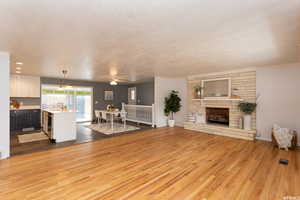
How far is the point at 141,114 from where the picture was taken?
806 cm

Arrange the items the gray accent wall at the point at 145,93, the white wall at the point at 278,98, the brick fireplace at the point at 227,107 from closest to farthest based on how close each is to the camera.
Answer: the white wall at the point at 278,98 → the brick fireplace at the point at 227,107 → the gray accent wall at the point at 145,93

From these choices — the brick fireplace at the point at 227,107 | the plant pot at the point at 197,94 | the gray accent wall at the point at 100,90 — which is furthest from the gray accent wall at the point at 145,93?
the plant pot at the point at 197,94

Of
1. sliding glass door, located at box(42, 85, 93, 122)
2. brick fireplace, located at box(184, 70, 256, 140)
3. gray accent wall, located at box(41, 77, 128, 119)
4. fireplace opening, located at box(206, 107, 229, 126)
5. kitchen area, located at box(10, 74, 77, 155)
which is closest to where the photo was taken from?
kitchen area, located at box(10, 74, 77, 155)

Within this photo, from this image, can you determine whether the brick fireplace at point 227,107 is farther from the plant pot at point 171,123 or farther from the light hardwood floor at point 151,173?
the light hardwood floor at point 151,173

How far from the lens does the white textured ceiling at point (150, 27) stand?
163 centimetres

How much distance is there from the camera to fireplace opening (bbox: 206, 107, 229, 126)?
5983mm

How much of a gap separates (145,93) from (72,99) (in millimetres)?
4568

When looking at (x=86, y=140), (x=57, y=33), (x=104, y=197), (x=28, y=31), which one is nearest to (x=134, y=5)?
(x=57, y=33)

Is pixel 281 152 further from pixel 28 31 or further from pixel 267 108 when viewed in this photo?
pixel 28 31

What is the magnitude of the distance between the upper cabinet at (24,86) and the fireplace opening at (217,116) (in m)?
8.14

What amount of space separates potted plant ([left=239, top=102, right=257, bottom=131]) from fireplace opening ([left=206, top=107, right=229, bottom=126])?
0.85 metres

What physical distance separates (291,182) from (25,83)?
936 centimetres

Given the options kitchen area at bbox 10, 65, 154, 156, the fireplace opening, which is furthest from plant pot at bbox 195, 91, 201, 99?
kitchen area at bbox 10, 65, 154, 156

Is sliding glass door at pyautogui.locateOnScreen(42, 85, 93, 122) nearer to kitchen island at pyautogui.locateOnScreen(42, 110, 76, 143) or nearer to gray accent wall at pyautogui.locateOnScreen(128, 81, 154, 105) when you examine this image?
kitchen island at pyautogui.locateOnScreen(42, 110, 76, 143)
